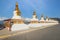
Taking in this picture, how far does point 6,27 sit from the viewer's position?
4582 millimetres

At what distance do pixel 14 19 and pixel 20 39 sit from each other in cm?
154

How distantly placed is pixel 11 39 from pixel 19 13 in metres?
1.82

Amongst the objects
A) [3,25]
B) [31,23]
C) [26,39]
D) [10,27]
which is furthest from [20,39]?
[31,23]

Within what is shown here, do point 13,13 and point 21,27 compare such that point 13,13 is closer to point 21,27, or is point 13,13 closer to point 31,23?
point 21,27

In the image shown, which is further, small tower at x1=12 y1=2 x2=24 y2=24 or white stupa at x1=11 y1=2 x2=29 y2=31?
small tower at x1=12 y1=2 x2=24 y2=24

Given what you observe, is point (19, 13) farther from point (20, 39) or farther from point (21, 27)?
point (20, 39)

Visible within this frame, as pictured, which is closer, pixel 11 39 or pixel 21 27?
pixel 11 39

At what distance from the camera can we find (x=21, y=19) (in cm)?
475

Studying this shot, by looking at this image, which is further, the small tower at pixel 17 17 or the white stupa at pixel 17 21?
the small tower at pixel 17 17

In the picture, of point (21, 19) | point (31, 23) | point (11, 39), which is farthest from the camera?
point (31, 23)

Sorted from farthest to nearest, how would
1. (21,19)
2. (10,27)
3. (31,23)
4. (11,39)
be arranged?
(31,23)
(21,19)
(10,27)
(11,39)

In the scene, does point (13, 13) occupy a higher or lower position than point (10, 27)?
higher

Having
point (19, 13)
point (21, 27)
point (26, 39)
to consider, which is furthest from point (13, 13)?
point (26, 39)

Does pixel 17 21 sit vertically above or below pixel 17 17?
below
